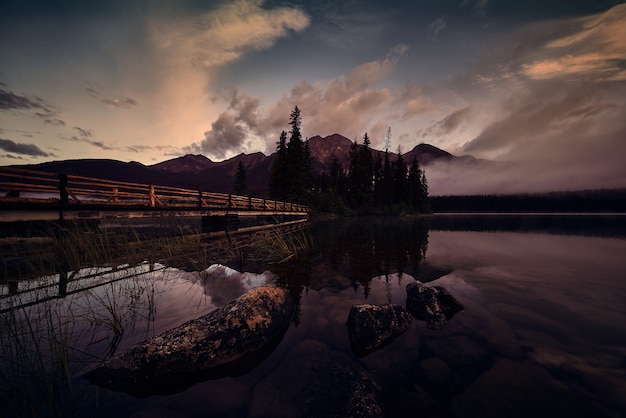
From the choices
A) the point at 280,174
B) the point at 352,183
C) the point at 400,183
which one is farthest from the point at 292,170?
the point at 400,183

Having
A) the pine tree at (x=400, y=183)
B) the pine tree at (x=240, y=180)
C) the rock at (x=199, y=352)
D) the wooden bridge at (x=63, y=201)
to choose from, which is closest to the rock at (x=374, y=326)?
the rock at (x=199, y=352)

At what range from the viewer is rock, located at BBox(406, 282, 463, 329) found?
13.7 ft

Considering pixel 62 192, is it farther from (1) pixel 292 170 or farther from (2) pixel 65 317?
(1) pixel 292 170

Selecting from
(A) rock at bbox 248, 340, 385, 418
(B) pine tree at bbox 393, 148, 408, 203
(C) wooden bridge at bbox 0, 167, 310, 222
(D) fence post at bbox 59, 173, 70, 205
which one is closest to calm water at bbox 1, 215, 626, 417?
(A) rock at bbox 248, 340, 385, 418

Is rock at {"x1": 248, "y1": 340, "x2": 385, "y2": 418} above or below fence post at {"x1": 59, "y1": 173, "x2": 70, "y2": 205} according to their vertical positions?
below

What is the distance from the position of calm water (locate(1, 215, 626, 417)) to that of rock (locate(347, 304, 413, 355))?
13 centimetres

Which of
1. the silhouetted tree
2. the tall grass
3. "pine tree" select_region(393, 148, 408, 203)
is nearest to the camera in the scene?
the tall grass

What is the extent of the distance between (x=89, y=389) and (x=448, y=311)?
544 cm

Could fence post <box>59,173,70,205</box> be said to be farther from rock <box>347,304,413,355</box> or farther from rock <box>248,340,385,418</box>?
rock <box>347,304,413,355</box>

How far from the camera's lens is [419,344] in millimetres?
3473

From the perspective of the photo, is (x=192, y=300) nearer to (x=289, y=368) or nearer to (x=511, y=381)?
(x=289, y=368)

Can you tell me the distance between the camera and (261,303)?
3754mm

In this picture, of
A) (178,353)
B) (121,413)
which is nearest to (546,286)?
(178,353)

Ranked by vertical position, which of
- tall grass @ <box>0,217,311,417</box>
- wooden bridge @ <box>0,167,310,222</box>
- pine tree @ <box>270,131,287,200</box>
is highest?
pine tree @ <box>270,131,287,200</box>
